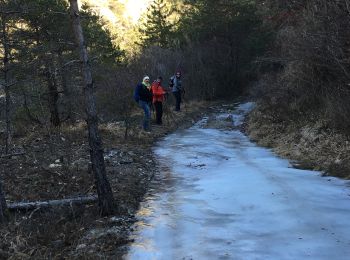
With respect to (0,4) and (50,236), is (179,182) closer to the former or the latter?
(50,236)

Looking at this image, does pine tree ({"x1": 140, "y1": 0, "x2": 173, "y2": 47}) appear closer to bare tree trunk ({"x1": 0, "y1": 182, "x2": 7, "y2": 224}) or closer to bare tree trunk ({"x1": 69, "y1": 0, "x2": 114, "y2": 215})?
bare tree trunk ({"x1": 69, "y1": 0, "x2": 114, "y2": 215})

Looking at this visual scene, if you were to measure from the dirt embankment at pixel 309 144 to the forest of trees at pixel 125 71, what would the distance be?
14.5 inches

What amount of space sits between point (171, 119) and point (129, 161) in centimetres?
944

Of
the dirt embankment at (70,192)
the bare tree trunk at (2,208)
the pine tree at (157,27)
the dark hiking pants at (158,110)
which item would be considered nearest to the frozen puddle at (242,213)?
the dirt embankment at (70,192)

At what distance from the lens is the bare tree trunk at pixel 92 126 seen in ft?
22.0

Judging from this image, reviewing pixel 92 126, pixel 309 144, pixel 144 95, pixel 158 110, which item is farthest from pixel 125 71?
pixel 92 126

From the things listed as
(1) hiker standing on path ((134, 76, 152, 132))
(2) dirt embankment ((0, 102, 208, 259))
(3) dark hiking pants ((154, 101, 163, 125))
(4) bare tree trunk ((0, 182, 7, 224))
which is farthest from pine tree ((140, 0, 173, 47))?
(4) bare tree trunk ((0, 182, 7, 224))

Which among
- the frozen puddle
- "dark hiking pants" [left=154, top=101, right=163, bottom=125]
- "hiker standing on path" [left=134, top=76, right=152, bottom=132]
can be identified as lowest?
the frozen puddle

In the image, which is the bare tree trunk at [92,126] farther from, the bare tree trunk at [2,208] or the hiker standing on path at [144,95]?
the hiker standing on path at [144,95]

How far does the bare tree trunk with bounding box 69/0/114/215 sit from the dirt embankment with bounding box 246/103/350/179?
4.87 metres

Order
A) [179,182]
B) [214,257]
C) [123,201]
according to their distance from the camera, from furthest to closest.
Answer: [179,182] < [123,201] < [214,257]

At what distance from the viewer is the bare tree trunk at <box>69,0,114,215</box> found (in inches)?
264

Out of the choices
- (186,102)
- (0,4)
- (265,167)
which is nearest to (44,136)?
(0,4)

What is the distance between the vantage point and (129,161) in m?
11.5
